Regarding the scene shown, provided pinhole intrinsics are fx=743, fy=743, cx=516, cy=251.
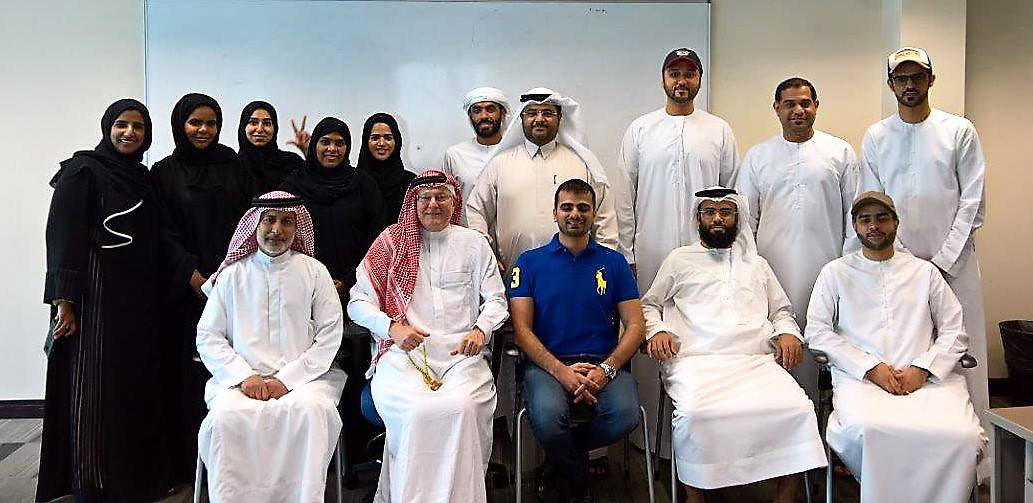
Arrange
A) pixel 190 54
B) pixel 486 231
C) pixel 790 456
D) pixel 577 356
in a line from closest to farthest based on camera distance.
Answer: pixel 790 456
pixel 577 356
pixel 486 231
pixel 190 54

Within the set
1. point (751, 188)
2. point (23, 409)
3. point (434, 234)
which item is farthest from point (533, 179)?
point (23, 409)

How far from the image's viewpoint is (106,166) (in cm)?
314

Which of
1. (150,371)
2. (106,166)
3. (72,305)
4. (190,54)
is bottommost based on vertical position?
(150,371)

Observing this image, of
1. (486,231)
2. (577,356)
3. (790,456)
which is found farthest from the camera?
(486,231)

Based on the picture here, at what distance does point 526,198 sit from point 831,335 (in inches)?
57.8

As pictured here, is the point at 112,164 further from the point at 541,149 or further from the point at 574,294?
the point at 574,294

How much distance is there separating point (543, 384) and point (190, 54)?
10.1 feet

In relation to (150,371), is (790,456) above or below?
below

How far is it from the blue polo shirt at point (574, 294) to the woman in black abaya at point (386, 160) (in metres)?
0.85

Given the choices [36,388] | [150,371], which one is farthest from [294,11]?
[36,388]

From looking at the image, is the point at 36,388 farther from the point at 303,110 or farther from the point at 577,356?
the point at 577,356

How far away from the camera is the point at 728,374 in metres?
2.96

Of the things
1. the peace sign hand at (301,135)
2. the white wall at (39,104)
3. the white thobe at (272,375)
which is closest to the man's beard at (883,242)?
the white thobe at (272,375)

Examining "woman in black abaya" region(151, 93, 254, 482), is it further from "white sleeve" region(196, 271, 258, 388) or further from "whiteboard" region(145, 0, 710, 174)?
"whiteboard" region(145, 0, 710, 174)
